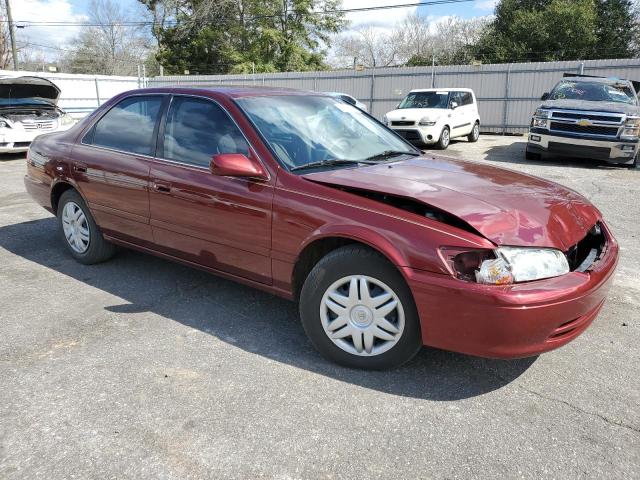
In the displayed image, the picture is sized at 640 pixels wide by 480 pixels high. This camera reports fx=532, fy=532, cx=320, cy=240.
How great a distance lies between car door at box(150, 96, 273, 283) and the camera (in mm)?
3291

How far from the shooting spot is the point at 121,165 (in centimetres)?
409

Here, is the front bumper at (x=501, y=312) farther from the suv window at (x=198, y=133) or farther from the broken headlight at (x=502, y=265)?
the suv window at (x=198, y=133)

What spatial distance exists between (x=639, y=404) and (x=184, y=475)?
223 cm

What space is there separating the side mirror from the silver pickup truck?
9.28 meters

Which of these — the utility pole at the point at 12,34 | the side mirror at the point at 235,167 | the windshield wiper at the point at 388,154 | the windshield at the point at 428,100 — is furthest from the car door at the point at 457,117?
the utility pole at the point at 12,34

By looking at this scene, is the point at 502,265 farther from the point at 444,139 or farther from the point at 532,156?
the point at 444,139

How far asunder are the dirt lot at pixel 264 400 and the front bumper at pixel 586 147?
7.40 metres

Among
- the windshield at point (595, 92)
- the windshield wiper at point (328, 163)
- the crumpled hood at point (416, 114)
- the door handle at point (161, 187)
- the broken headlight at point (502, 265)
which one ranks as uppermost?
the windshield at point (595, 92)

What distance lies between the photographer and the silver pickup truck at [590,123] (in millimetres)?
10281

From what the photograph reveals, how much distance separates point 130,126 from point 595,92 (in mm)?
10536

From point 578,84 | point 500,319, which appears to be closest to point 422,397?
point 500,319

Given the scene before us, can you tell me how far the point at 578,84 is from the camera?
11641mm

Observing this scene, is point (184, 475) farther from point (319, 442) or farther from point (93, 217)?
point (93, 217)

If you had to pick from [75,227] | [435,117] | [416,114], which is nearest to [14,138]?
[75,227]
